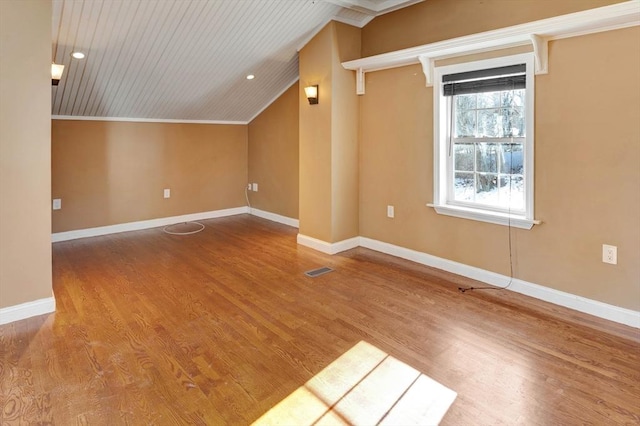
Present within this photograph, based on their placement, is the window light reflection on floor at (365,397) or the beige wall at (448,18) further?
the beige wall at (448,18)

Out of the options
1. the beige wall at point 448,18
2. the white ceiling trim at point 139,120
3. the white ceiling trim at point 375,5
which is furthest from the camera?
the white ceiling trim at point 139,120

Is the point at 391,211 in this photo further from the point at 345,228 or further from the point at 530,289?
the point at 530,289

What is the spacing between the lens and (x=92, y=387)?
212 cm

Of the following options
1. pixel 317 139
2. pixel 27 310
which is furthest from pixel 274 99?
pixel 27 310

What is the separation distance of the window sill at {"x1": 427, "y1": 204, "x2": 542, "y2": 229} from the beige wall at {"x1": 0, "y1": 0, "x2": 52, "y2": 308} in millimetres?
3370

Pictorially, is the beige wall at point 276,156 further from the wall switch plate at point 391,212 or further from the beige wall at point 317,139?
the wall switch plate at point 391,212

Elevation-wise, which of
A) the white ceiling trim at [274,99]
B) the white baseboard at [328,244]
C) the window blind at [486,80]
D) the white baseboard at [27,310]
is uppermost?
the white ceiling trim at [274,99]

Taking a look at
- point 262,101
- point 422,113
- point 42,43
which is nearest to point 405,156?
point 422,113

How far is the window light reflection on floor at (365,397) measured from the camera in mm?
1887

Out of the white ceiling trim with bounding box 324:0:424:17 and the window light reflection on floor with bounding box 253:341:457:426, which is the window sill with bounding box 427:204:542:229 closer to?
the window light reflection on floor with bounding box 253:341:457:426

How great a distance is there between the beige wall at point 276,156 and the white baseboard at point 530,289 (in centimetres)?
194

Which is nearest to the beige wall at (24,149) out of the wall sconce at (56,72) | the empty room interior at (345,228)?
the empty room interior at (345,228)

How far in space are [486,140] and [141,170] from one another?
181 inches

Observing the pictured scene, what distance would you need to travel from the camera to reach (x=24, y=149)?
9.28 feet
